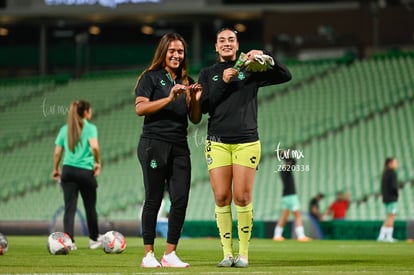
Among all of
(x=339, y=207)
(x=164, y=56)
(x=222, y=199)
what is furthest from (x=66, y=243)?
(x=339, y=207)

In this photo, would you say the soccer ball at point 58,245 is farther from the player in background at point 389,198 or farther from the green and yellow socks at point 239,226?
the player in background at point 389,198

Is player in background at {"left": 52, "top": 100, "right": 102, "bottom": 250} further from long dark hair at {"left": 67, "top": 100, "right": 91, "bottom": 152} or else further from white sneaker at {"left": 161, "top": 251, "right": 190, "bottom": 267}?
white sneaker at {"left": 161, "top": 251, "right": 190, "bottom": 267}

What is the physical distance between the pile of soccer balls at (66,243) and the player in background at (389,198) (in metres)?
8.44

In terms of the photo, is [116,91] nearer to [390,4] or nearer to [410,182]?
[390,4]

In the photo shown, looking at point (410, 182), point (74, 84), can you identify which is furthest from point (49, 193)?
point (410, 182)

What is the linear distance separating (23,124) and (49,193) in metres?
5.85

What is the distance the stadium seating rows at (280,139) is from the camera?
26.1 meters

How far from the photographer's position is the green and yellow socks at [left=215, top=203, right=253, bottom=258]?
30.7 ft

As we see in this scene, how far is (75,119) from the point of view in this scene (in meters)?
13.4

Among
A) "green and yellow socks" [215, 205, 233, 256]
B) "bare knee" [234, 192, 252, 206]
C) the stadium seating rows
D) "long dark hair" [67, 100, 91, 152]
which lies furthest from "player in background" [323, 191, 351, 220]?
"bare knee" [234, 192, 252, 206]

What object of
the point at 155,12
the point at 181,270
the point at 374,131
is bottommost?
the point at 181,270

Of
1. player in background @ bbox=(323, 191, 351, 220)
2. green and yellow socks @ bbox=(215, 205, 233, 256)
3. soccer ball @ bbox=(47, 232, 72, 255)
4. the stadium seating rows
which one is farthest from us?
the stadium seating rows

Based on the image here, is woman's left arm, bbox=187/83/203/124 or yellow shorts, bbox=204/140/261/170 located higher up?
woman's left arm, bbox=187/83/203/124

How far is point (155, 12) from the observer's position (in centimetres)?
3666
